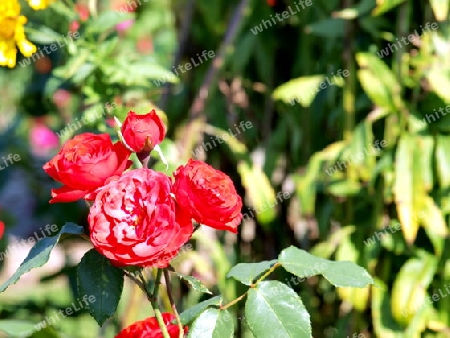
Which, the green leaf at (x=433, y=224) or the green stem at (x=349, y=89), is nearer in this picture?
the green leaf at (x=433, y=224)

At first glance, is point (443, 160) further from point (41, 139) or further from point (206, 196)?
point (41, 139)

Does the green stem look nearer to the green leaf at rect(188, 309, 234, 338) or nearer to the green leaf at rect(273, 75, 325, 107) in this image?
the green leaf at rect(273, 75, 325, 107)

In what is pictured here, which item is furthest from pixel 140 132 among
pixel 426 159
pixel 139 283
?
pixel 426 159

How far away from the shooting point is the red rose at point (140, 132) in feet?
2.85

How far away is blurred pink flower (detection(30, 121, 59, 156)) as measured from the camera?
3.87 metres

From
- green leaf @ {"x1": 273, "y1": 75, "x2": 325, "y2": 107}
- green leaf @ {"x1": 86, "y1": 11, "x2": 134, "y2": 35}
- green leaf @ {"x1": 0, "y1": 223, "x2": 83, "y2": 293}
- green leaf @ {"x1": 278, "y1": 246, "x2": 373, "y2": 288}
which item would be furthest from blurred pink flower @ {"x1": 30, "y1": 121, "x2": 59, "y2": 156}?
green leaf @ {"x1": 278, "y1": 246, "x2": 373, "y2": 288}

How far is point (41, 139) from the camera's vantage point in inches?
160

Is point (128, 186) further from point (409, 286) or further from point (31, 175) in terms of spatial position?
point (31, 175)

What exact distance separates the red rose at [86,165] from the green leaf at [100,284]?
0.27 ft

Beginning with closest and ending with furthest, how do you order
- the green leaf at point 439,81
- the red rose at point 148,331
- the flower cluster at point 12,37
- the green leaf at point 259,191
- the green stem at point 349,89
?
the red rose at point 148,331 → the flower cluster at point 12,37 → the green leaf at point 439,81 → the green stem at point 349,89 → the green leaf at point 259,191

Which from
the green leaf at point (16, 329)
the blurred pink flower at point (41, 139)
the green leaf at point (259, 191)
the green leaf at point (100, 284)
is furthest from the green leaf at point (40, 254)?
the blurred pink flower at point (41, 139)

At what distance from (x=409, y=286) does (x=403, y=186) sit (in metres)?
0.21

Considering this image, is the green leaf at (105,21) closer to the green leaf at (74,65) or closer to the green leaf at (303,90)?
the green leaf at (74,65)

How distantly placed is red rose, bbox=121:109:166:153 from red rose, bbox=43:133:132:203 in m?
0.02
